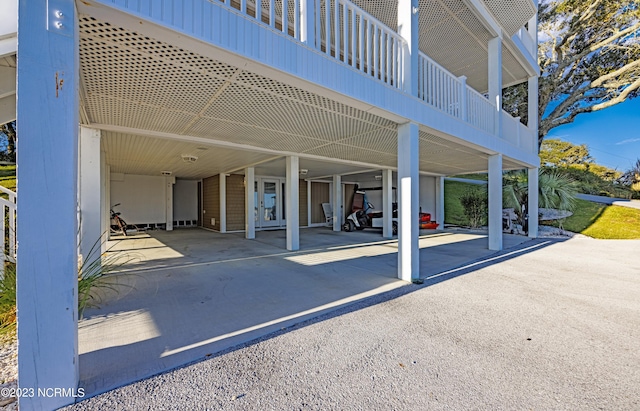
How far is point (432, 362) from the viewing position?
2.00m

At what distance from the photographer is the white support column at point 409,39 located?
3.96 metres

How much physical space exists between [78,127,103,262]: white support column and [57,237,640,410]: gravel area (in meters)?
3.37

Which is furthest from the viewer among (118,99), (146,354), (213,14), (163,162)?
(163,162)

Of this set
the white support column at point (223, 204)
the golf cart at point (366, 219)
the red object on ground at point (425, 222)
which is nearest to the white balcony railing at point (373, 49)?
the red object on ground at point (425, 222)

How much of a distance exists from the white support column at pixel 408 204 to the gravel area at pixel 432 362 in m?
0.61

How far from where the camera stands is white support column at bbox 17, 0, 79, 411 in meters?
1.50

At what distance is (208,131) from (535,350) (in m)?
5.02

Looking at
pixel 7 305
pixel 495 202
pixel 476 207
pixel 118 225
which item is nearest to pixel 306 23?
pixel 7 305

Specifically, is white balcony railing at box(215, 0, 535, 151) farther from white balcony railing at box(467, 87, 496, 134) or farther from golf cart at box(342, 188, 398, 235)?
golf cart at box(342, 188, 398, 235)

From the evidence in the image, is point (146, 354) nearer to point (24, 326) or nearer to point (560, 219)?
point (24, 326)

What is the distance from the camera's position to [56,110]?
1585 mm

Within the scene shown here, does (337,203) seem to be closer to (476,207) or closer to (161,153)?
(161,153)

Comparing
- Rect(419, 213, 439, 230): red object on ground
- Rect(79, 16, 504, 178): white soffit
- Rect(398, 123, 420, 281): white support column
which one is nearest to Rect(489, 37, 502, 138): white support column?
Rect(79, 16, 504, 178): white soffit

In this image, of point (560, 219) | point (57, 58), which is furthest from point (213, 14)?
point (560, 219)
